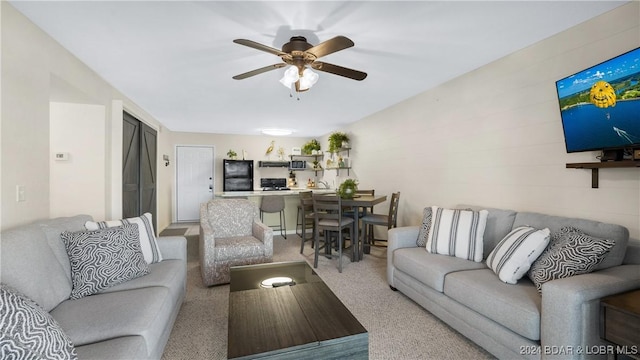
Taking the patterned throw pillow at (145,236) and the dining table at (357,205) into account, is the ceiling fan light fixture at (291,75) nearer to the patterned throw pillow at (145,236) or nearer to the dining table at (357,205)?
the patterned throw pillow at (145,236)

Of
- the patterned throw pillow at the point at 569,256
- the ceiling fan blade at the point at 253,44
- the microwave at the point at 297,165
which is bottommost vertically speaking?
the patterned throw pillow at the point at 569,256

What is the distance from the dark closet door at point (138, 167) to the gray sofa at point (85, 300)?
1.95 metres

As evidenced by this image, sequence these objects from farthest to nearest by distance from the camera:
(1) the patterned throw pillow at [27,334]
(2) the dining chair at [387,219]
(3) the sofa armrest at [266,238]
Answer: (2) the dining chair at [387,219]
(3) the sofa armrest at [266,238]
(1) the patterned throw pillow at [27,334]

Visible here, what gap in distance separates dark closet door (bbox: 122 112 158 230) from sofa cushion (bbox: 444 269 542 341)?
12.9 feet

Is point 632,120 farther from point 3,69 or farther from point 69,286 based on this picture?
point 3,69

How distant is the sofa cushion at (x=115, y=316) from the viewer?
132 cm

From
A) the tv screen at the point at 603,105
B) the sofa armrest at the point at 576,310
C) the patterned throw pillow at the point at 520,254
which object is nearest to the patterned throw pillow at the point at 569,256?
the patterned throw pillow at the point at 520,254

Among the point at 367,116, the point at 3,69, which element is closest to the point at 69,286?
the point at 3,69

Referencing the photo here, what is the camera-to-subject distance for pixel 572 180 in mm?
2135

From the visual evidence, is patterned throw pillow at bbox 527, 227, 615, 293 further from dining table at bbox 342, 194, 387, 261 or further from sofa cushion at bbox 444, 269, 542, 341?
dining table at bbox 342, 194, 387, 261

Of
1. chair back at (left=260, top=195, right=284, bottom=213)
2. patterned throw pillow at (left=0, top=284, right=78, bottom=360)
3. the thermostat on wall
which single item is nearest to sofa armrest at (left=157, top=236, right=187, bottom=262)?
patterned throw pillow at (left=0, top=284, right=78, bottom=360)

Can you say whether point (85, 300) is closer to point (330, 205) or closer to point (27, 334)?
point (27, 334)

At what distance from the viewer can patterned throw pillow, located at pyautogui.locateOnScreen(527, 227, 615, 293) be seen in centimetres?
160

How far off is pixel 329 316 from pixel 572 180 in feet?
7.22
